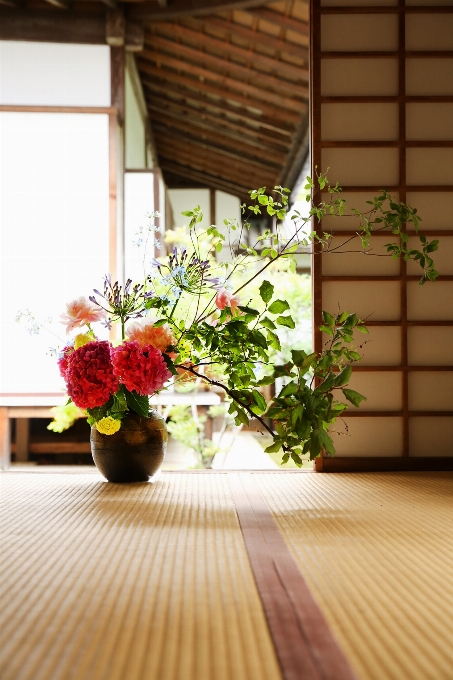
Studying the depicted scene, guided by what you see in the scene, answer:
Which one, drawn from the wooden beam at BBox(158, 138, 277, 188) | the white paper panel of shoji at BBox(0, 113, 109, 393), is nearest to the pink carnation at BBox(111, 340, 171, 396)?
the white paper panel of shoji at BBox(0, 113, 109, 393)

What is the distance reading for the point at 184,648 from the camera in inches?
38.0

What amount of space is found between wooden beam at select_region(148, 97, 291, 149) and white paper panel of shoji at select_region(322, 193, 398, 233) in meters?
4.16

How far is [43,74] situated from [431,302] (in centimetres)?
316

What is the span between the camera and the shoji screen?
2.93 metres

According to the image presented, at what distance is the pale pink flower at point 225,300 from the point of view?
85.2 inches

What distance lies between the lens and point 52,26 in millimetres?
4645

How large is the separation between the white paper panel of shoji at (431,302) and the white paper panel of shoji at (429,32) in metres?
1.05

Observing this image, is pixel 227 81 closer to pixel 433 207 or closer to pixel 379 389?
pixel 433 207

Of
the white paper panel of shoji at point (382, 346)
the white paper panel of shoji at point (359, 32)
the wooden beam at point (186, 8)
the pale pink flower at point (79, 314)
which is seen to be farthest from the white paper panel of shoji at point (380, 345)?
the wooden beam at point (186, 8)

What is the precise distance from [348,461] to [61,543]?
5.34 feet

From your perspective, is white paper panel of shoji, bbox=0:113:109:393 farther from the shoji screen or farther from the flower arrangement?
the flower arrangement

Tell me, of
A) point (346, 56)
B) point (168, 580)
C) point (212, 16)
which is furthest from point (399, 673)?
point (212, 16)

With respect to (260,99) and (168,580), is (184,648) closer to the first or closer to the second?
(168,580)

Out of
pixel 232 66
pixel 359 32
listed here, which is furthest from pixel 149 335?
pixel 232 66
